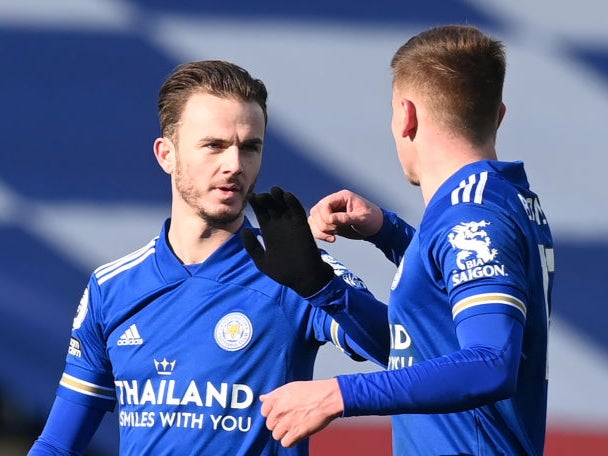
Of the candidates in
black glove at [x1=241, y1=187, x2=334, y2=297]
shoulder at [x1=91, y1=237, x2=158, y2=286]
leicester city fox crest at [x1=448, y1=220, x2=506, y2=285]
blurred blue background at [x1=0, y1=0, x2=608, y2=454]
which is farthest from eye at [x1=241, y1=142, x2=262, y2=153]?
blurred blue background at [x1=0, y1=0, x2=608, y2=454]

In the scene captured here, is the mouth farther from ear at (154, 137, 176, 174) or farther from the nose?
ear at (154, 137, 176, 174)

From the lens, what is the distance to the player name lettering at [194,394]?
8.19ft

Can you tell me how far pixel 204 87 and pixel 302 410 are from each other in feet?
3.64

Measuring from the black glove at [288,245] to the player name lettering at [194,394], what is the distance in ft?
1.27

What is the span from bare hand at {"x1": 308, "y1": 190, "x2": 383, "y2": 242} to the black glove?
30 centimetres

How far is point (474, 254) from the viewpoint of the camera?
1845mm

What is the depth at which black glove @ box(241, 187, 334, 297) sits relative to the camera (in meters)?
2.19

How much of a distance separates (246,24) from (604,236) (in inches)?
59.9

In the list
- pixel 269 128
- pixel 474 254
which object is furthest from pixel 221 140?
pixel 269 128

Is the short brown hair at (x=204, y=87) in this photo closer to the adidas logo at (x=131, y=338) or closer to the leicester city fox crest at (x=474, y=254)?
the adidas logo at (x=131, y=338)

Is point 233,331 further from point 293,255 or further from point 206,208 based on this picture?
point 293,255

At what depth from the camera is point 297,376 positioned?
101 inches

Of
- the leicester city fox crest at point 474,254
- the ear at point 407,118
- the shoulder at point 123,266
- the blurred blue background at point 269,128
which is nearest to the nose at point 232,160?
the shoulder at point 123,266

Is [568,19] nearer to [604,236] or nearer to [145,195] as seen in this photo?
[604,236]
